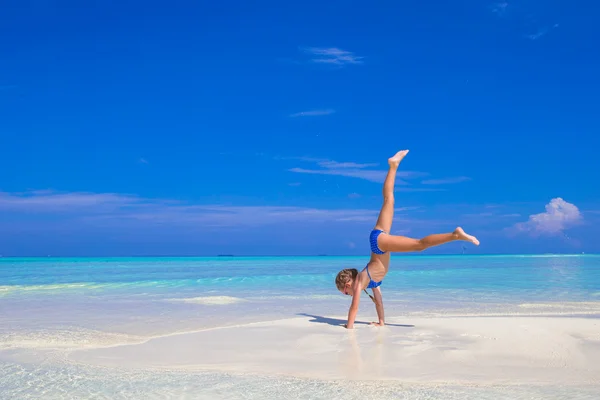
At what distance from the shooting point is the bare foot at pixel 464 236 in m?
6.53

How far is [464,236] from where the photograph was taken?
6.60 m

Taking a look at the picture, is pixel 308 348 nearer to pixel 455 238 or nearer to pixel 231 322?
pixel 455 238

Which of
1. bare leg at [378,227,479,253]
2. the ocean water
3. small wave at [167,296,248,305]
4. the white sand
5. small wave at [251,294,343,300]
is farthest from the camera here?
small wave at [251,294,343,300]

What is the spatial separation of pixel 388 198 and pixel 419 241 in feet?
4.68

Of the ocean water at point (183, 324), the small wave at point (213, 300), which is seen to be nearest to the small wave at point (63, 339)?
the ocean water at point (183, 324)

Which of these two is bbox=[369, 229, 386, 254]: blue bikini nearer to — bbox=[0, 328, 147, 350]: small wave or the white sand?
the white sand

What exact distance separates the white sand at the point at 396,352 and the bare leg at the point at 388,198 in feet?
5.45

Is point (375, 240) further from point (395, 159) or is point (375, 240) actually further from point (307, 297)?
point (307, 297)

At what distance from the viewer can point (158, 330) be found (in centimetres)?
904

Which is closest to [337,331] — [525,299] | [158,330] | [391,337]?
[391,337]

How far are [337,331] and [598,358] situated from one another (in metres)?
3.53

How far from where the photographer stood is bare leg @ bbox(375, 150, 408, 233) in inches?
326

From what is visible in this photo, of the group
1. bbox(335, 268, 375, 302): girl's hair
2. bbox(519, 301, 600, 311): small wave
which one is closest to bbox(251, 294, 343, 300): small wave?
bbox(519, 301, 600, 311): small wave

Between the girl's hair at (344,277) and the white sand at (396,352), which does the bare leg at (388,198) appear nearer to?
the girl's hair at (344,277)
